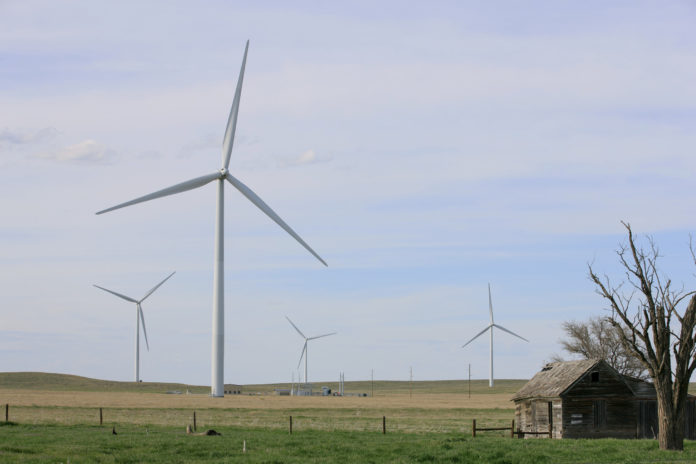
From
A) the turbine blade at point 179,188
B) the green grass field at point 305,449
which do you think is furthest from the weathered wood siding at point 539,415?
the turbine blade at point 179,188

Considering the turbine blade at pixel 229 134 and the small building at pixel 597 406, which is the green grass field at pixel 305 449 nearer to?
the small building at pixel 597 406

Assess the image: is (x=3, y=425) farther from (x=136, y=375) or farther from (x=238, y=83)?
(x=136, y=375)

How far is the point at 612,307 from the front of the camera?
1606 inches

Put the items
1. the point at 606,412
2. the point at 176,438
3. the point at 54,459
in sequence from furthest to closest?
the point at 606,412
the point at 176,438
the point at 54,459

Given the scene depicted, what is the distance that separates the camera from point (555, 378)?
54.9 meters

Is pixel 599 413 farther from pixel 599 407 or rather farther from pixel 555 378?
pixel 555 378

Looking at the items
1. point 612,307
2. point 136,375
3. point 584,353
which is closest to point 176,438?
point 612,307

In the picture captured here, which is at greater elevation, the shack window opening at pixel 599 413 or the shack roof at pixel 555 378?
the shack roof at pixel 555 378

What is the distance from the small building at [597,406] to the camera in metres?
51.9

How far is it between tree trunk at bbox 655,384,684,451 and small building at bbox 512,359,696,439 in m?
12.4

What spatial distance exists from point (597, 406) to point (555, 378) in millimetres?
3208

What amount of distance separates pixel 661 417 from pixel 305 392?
135859mm

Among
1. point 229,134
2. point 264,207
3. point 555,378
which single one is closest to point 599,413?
point 555,378

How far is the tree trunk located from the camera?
127 ft
